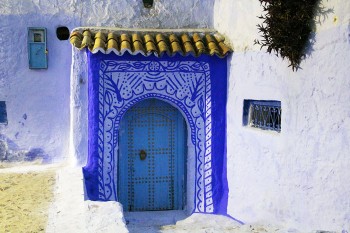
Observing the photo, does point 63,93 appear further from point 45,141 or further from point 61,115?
point 45,141

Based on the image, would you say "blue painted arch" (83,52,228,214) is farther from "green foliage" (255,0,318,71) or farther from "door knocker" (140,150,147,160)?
"green foliage" (255,0,318,71)

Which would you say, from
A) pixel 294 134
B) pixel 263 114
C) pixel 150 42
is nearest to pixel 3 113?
pixel 150 42

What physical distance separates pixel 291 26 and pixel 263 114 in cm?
176

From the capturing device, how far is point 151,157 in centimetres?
825

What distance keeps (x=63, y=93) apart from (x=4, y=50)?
1230 mm

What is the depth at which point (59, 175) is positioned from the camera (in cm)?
725

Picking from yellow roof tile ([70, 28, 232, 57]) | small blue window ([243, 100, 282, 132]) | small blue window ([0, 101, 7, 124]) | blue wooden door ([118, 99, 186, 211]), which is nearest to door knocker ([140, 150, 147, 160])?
blue wooden door ([118, 99, 186, 211])

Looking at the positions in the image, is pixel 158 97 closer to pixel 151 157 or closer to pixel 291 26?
pixel 151 157

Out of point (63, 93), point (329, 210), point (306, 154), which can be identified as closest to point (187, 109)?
point (63, 93)

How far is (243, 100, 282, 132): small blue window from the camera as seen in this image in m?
6.56

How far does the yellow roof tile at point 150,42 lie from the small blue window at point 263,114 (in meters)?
1.00

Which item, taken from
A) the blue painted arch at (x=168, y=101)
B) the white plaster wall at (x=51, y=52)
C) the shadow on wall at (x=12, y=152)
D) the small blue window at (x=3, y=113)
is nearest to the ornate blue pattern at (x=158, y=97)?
the blue painted arch at (x=168, y=101)

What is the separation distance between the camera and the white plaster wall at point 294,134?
16.6 ft

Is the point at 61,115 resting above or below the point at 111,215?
above
